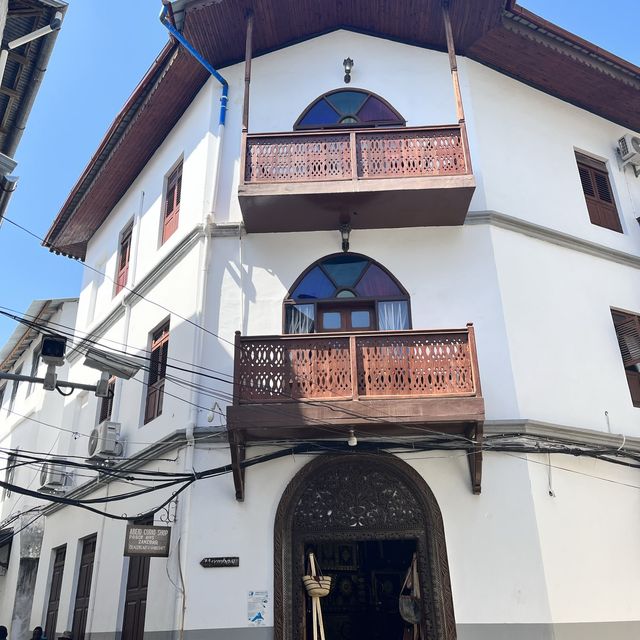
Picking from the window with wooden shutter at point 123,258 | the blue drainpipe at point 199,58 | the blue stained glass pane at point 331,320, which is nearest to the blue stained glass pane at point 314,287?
the blue stained glass pane at point 331,320

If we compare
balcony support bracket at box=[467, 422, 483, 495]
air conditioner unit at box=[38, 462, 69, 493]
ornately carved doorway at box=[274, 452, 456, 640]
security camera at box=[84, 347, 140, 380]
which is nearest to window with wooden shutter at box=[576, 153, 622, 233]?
balcony support bracket at box=[467, 422, 483, 495]

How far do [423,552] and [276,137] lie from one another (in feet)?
20.4

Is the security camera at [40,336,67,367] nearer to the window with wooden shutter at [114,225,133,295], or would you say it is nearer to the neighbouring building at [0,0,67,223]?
the neighbouring building at [0,0,67,223]

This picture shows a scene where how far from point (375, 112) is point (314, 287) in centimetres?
348

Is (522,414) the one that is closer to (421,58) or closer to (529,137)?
(529,137)

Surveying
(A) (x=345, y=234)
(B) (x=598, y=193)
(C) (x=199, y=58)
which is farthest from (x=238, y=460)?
(B) (x=598, y=193)

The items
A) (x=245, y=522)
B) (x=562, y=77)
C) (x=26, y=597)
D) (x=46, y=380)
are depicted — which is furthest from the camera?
(x=26, y=597)

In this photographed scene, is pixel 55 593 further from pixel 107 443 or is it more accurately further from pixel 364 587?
pixel 364 587

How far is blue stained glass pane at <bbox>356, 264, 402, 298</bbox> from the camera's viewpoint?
960cm

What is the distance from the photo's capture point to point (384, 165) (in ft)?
31.1

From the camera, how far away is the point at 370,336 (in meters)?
8.21

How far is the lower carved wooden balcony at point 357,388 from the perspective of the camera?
7859mm

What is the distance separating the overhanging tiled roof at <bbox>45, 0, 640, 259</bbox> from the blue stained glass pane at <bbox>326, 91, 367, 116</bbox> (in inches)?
54.4

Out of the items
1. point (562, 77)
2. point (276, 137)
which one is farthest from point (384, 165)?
point (562, 77)
